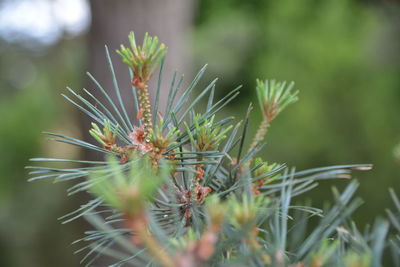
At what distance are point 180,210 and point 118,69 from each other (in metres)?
0.92

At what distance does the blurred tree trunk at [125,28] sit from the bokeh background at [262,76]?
0.66 meters

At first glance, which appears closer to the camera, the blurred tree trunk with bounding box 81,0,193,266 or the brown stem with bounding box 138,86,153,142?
the brown stem with bounding box 138,86,153,142

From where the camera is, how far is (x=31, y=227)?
3.15 m

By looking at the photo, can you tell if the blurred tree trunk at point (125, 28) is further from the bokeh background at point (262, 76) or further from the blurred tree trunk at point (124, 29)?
the bokeh background at point (262, 76)

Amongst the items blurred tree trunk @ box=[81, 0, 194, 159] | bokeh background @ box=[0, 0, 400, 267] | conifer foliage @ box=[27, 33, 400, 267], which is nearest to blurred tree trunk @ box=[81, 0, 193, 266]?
blurred tree trunk @ box=[81, 0, 194, 159]

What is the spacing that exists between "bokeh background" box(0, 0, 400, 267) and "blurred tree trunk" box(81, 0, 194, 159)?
2.16 ft

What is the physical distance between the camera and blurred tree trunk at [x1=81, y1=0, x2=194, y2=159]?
1177mm

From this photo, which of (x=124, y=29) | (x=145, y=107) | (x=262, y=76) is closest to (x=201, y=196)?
(x=145, y=107)

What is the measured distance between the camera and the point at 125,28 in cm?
118

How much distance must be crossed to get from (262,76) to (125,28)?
58.6 inches

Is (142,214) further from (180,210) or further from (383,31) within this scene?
(383,31)

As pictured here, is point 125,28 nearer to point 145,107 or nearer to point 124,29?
point 124,29

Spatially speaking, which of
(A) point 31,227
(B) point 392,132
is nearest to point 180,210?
(B) point 392,132

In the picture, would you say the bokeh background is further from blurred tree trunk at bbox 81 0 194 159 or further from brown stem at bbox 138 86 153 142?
brown stem at bbox 138 86 153 142
